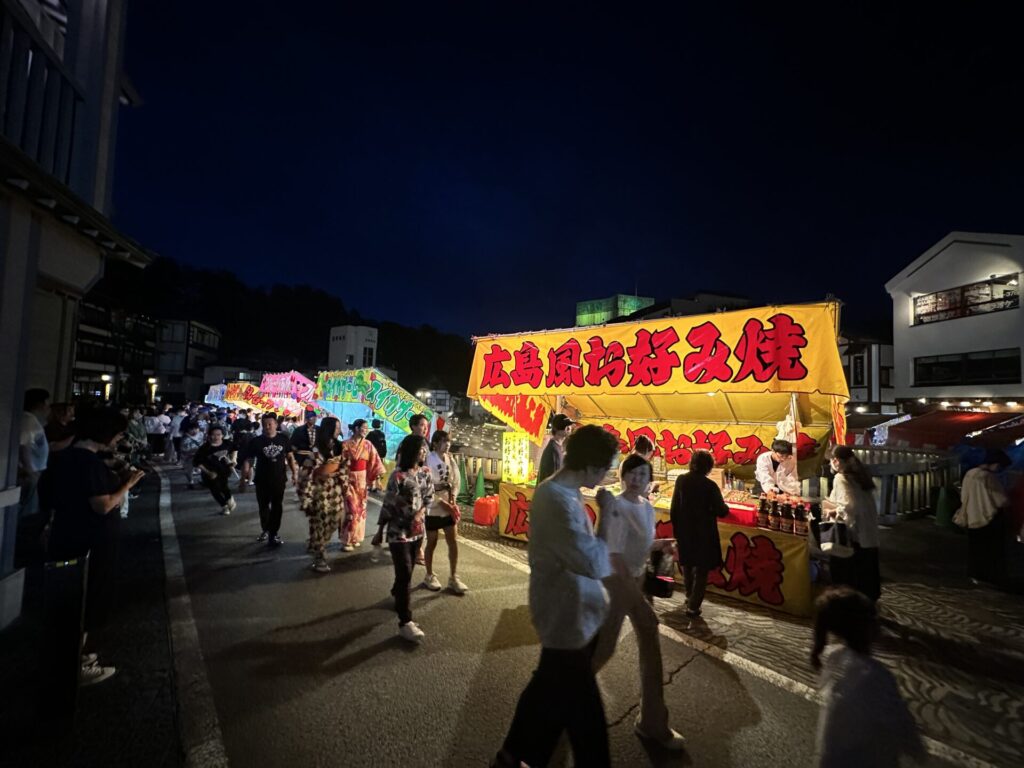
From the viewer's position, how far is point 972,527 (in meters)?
6.53

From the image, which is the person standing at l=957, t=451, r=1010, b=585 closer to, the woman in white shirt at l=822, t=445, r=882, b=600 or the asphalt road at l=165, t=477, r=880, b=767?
the woman in white shirt at l=822, t=445, r=882, b=600

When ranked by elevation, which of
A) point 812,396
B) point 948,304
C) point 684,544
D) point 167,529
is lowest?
point 167,529

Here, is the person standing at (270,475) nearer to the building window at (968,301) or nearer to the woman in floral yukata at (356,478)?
the woman in floral yukata at (356,478)

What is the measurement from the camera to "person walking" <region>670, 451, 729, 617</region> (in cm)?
505

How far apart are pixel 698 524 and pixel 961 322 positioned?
947 inches

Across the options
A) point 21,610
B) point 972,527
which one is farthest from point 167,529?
point 972,527

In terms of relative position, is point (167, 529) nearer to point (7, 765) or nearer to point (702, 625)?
point (7, 765)

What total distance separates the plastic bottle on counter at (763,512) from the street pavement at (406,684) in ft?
6.95

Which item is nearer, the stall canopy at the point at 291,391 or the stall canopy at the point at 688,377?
the stall canopy at the point at 688,377

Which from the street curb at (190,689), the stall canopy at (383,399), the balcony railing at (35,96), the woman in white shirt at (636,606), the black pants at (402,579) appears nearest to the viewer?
the street curb at (190,689)

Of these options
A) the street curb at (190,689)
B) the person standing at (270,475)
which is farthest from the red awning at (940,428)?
the street curb at (190,689)

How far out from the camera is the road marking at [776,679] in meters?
3.17

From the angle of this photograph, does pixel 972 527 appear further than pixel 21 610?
Yes

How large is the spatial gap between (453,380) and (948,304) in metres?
58.5
